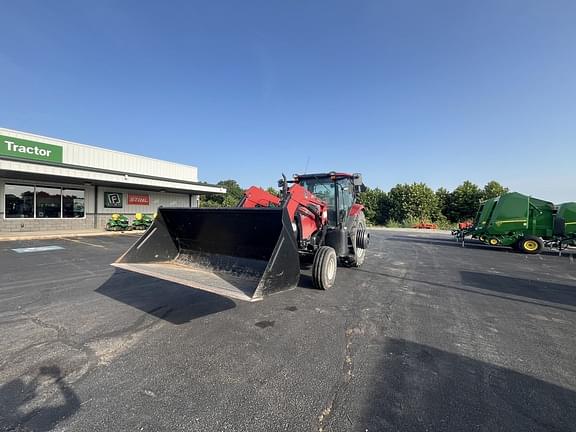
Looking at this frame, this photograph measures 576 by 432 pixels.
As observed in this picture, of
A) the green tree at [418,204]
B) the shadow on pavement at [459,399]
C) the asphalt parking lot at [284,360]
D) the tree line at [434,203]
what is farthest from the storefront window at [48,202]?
the green tree at [418,204]

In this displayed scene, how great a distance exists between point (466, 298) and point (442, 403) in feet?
12.4

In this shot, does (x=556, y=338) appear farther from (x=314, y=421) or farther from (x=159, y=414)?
(x=159, y=414)

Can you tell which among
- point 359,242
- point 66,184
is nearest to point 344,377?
point 359,242

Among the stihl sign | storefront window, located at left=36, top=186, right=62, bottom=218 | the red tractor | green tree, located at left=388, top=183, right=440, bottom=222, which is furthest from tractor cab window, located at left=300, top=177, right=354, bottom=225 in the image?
green tree, located at left=388, top=183, right=440, bottom=222

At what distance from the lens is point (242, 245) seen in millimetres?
4852

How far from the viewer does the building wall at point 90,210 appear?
1527 cm

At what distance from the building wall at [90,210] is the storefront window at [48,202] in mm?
292

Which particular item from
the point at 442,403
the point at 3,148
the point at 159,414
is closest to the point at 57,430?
the point at 159,414

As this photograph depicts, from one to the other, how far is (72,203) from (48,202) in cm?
125

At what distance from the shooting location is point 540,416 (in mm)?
2258

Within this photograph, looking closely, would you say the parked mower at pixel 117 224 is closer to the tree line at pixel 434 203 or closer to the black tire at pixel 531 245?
the black tire at pixel 531 245

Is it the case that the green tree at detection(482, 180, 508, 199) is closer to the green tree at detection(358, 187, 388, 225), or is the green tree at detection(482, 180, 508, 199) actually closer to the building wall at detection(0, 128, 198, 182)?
the green tree at detection(358, 187, 388, 225)

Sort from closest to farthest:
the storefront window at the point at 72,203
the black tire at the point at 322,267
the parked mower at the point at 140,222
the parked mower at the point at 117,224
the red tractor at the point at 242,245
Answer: the red tractor at the point at 242,245 → the black tire at the point at 322,267 → the storefront window at the point at 72,203 → the parked mower at the point at 117,224 → the parked mower at the point at 140,222

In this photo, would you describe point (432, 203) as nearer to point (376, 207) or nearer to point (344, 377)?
point (376, 207)
